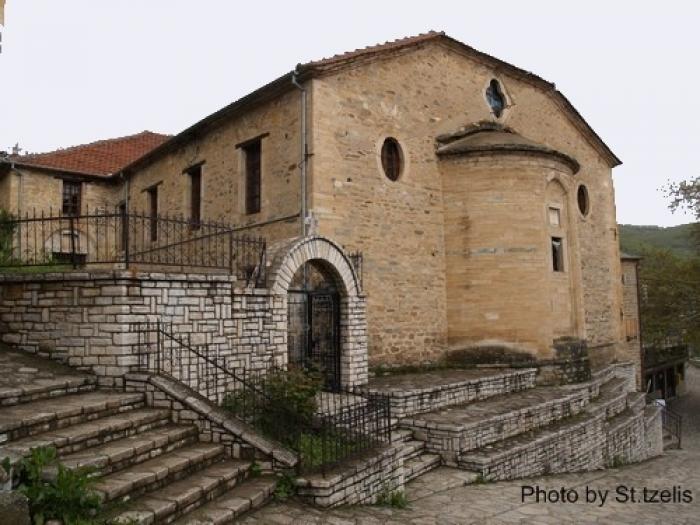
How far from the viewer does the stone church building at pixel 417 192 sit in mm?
11484

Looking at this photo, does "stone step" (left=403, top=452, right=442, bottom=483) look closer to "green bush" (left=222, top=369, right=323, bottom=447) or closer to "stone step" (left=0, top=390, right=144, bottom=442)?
"green bush" (left=222, top=369, right=323, bottom=447)

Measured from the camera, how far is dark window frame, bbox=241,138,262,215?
507 inches

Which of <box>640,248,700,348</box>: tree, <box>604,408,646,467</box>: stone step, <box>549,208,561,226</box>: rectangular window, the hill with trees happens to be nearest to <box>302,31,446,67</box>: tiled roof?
<box>549,208,561,226</box>: rectangular window

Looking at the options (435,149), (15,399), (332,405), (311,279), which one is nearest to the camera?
(15,399)

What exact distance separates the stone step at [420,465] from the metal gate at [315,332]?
2191mm

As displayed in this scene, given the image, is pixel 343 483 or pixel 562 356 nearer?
pixel 343 483

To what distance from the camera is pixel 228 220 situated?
13.6 m

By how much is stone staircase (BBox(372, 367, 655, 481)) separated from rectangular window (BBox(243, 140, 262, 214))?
6.22 metres

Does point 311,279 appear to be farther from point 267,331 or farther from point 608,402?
point 608,402

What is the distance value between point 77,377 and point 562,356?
34.2ft

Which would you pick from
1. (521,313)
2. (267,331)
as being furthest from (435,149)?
(267,331)

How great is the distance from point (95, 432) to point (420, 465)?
467cm

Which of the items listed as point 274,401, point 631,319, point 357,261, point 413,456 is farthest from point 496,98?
point 274,401

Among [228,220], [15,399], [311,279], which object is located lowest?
[15,399]
